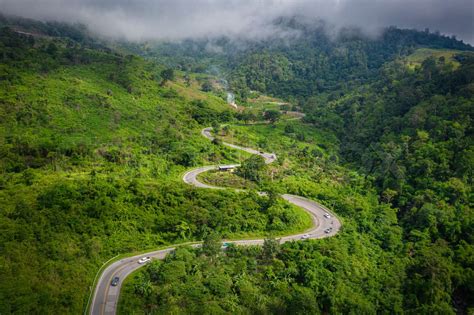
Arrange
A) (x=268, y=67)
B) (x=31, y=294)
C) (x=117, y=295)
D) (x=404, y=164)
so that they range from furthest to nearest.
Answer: (x=268, y=67), (x=404, y=164), (x=117, y=295), (x=31, y=294)

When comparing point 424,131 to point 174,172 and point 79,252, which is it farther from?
point 79,252

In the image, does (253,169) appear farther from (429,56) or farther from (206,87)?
(429,56)

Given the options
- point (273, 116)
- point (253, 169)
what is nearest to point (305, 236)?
point (253, 169)

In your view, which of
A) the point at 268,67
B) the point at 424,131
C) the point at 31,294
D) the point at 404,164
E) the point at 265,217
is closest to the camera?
the point at 31,294

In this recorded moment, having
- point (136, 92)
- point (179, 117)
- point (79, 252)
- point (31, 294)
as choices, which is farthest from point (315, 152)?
point (31, 294)

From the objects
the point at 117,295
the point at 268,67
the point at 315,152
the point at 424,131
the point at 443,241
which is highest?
the point at 268,67

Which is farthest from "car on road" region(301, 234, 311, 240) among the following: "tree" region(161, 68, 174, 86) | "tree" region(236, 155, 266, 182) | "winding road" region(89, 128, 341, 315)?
"tree" region(161, 68, 174, 86)

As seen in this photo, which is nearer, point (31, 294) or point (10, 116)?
point (31, 294)
